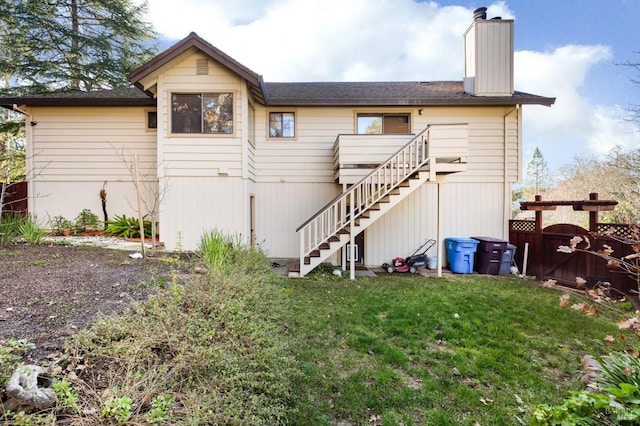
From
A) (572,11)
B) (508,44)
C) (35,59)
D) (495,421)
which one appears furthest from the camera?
(35,59)

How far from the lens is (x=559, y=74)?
1566cm

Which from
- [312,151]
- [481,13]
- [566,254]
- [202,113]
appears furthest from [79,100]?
[566,254]

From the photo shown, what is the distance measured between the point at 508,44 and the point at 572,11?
238 inches

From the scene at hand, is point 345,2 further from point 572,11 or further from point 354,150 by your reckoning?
point 572,11

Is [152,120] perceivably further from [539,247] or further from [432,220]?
[539,247]

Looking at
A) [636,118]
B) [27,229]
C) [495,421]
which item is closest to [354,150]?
[495,421]

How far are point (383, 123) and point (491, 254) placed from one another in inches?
184

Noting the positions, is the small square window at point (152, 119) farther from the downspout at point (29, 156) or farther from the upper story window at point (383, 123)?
the upper story window at point (383, 123)

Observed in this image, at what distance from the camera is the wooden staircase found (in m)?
6.98

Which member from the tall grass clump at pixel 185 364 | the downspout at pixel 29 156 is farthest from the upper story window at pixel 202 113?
the tall grass clump at pixel 185 364

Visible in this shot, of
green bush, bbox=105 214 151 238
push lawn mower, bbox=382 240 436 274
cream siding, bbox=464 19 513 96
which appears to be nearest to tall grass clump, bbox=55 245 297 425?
push lawn mower, bbox=382 240 436 274

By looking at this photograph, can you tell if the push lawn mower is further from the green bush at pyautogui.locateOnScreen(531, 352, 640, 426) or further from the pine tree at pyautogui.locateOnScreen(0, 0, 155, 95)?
the pine tree at pyautogui.locateOnScreen(0, 0, 155, 95)

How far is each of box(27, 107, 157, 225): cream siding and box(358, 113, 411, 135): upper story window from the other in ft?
20.7

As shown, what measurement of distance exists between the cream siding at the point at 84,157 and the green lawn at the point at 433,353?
22.0 feet
